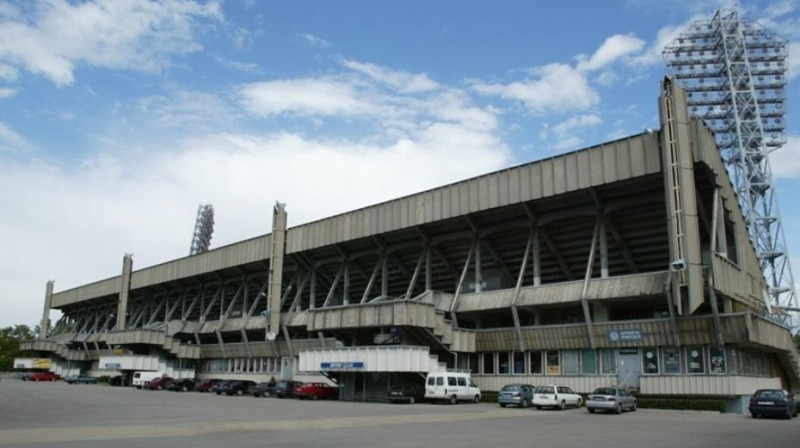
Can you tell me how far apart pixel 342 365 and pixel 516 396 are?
45.5 ft

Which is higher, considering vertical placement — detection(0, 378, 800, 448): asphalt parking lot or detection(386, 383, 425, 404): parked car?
detection(386, 383, 425, 404): parked car

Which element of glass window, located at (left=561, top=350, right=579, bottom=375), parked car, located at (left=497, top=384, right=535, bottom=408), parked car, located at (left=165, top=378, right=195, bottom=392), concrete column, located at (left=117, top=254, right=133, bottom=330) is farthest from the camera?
concrete column, located at (left=117, top=254, right=133, bottom=330)

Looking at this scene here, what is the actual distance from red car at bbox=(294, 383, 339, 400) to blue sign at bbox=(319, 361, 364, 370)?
72.7 inches

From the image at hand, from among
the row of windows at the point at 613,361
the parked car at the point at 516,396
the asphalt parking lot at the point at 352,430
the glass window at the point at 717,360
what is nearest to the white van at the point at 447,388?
the parked car at the point at 516,396

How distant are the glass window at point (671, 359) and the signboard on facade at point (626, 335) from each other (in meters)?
1.53

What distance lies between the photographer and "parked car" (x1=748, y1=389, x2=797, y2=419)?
30.3 m

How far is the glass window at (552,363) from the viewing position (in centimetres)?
4450

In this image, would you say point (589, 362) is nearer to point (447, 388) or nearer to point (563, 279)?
point (447, 388)

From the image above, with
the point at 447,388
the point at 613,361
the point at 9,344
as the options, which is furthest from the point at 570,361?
the point at 9,344

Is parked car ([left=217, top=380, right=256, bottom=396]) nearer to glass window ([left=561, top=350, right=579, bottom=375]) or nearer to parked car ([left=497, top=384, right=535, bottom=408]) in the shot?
parked car ([left=497, top=384, right=535, bottom=408])

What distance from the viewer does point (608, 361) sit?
4244 centimetres

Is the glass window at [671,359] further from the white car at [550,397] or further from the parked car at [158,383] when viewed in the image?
the parked car at [158,383]

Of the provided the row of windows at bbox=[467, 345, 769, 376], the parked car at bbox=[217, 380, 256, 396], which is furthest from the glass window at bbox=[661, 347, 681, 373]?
the parked car at bbox=[217, 380, 256, 396]

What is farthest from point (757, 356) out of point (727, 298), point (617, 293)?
point (617, 293)
